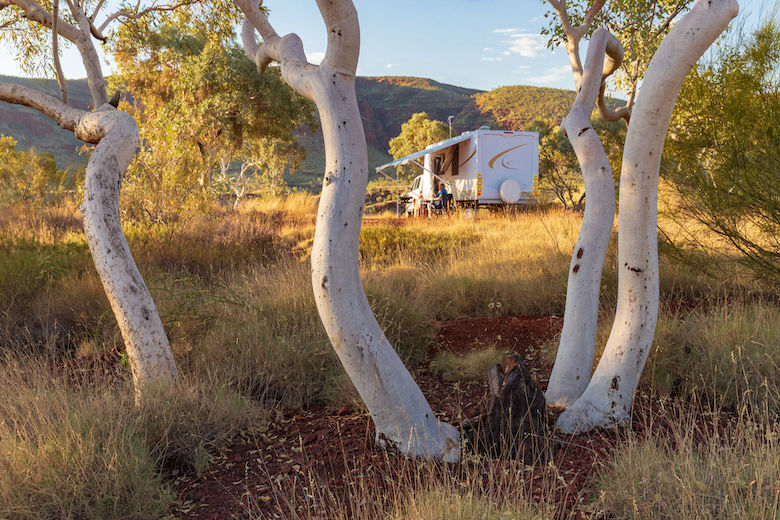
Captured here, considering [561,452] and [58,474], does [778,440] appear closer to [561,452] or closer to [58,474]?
[561,452]

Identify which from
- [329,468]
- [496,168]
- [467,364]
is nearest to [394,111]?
[496,168]

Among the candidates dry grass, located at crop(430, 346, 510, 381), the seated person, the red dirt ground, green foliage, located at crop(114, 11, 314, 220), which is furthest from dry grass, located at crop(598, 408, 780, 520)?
the seated person

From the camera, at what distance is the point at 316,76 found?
9.41 feet

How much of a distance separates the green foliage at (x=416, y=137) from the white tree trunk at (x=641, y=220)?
40.1 meters

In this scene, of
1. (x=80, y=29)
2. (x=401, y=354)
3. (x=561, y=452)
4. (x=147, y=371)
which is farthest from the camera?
(x=401, y=354)

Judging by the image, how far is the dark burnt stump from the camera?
120 inches

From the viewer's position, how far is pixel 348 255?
2834mm

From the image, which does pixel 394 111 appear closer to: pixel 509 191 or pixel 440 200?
pixel 440 200

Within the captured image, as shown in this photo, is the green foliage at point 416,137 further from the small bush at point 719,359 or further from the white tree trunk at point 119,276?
the white tree trunk at point 119,276

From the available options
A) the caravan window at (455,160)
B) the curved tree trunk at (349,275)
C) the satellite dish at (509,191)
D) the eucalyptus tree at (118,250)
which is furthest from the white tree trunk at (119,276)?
the caravan window at (455,160)

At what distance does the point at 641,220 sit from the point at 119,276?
3.44m

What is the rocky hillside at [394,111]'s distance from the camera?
57.6 meters

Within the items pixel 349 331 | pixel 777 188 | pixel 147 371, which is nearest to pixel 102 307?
pixel 147 371

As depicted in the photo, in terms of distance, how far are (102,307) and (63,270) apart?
106 cm
